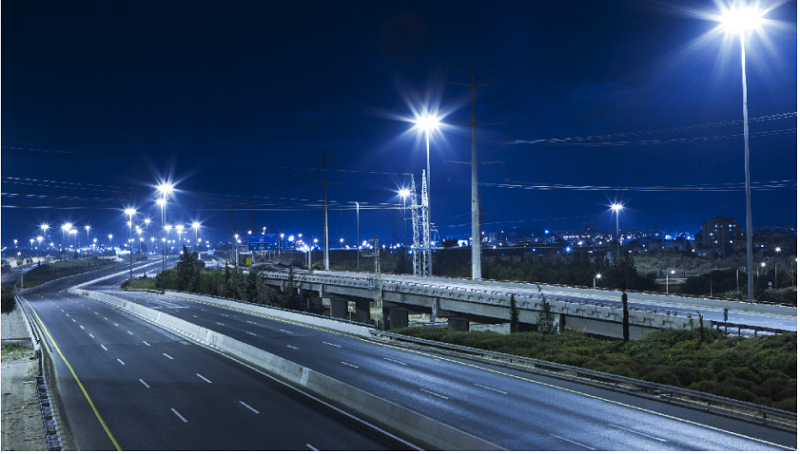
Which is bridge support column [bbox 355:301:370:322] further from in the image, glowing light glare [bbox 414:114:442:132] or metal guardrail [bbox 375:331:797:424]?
metal guardrail [bbox 375:331:797:424]

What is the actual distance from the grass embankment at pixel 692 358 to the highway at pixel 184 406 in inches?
470

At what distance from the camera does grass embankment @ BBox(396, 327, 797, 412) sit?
65.3 ft

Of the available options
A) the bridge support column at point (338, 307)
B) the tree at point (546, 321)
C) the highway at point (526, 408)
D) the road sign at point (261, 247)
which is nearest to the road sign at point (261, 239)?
the road sign at point (261, 247)

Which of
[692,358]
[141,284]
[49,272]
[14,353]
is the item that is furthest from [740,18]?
[49,272]

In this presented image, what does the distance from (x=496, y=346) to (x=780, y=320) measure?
50.4 ft

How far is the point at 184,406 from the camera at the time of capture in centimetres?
2069

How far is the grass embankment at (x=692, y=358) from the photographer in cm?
1991

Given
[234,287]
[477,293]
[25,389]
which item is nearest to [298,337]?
[477,293]

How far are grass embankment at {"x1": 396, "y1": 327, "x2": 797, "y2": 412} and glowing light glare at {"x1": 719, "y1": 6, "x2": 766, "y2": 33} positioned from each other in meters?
15.3

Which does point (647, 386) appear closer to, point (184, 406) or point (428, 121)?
point (184, 406)

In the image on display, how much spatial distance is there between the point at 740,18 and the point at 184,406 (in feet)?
102

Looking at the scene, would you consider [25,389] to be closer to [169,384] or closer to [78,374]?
[78,374]

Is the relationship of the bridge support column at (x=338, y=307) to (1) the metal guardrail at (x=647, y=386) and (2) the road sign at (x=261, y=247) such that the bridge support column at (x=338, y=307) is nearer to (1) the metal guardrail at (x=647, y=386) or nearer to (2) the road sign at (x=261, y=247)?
(2) the road sign at (x=261, y=247)

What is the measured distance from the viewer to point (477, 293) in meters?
44.2
